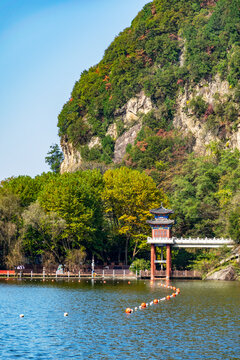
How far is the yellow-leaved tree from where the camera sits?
98938 mm

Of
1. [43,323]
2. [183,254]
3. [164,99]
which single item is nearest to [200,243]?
[183,254]

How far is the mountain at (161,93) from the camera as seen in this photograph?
14700 cm

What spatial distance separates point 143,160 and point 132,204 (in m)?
45.8

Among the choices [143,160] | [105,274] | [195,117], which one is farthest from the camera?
[195,117]

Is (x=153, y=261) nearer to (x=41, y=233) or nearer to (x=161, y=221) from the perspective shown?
(x=161, y=221)

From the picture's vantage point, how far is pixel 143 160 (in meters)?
145

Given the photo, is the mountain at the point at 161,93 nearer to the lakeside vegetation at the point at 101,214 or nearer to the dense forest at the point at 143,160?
the dense forest at the point at 143,160

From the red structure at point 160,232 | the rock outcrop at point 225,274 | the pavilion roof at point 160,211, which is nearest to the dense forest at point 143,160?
the red structure at point 160,232

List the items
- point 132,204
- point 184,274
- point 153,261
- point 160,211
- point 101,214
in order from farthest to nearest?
point 132,204
point 101,214
point 160,211
point 184,274
point 153,261

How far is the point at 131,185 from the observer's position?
330 ft

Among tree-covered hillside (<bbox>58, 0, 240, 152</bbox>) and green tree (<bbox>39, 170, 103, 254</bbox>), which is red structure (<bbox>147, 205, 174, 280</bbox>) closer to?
green tree (<bbox>39, 170, 103, 254</bbox>)

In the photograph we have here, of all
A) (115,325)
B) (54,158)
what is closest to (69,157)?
(54,158)

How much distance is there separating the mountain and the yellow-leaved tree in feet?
110

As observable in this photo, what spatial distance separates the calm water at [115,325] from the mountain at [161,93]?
7556 cm
